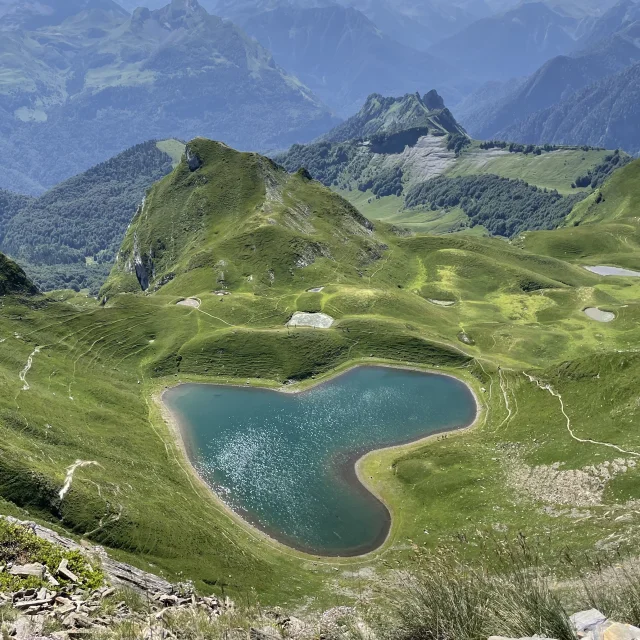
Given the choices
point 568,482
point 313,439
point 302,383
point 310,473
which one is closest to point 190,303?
point 302,383

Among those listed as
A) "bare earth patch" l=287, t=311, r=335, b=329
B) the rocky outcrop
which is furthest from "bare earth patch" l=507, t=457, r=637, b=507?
"bare earth patch" l=287, t=311, r=335, b=329

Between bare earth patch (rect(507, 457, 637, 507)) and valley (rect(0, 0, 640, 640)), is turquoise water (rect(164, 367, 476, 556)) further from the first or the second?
bare earth patch (rect(507, 457, 637, 507))

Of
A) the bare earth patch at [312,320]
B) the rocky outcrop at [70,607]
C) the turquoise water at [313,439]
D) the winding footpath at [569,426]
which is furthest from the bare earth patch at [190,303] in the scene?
the rocky outcrop at [70,607]

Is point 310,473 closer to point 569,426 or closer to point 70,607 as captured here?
point 569,426

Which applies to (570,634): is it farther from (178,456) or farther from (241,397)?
(241,397)

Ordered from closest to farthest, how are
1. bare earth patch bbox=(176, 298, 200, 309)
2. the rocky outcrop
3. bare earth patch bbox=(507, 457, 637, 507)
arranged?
the rocky outcrop < bare earth patch bbox=(507, 457, 637, 507) < bare earth patch bbox=(176, 298, 200, 309)

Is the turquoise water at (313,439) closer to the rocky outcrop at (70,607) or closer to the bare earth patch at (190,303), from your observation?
the rocky outcrop at (70,607)
